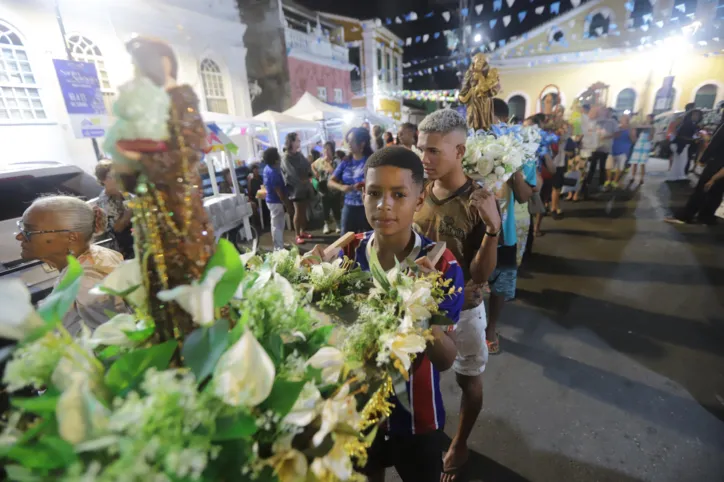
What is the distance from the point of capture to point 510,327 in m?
3.94

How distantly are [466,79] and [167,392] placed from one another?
11.7ft

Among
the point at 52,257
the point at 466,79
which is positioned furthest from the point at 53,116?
the point at 466,79

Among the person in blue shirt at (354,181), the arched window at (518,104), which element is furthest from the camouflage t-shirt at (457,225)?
the arched window at (518,104)

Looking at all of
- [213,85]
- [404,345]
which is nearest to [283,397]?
[404,345]

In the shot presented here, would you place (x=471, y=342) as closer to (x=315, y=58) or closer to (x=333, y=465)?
(x=333, y=465)

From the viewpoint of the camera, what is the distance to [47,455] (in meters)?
0.61

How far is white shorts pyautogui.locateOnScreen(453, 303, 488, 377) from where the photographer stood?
84.0 inches

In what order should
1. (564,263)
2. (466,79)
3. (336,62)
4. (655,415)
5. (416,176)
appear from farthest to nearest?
(336,62) < (564,263) < (466,79) < (655,415) < (416,176)

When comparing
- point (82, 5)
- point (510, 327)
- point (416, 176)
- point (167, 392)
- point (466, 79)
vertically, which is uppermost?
point (82, 5)

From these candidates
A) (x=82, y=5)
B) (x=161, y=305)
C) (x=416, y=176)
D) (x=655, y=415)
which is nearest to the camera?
(x=161, y=305)

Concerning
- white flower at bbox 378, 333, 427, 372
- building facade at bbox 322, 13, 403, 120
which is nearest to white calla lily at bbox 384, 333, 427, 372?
white flower at bbox 378, 333, 427, 372

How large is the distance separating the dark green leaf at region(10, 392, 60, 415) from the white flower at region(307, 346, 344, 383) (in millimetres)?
497

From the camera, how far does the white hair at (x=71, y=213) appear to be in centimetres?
185

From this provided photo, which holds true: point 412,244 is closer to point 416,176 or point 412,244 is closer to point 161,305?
point 416,176
